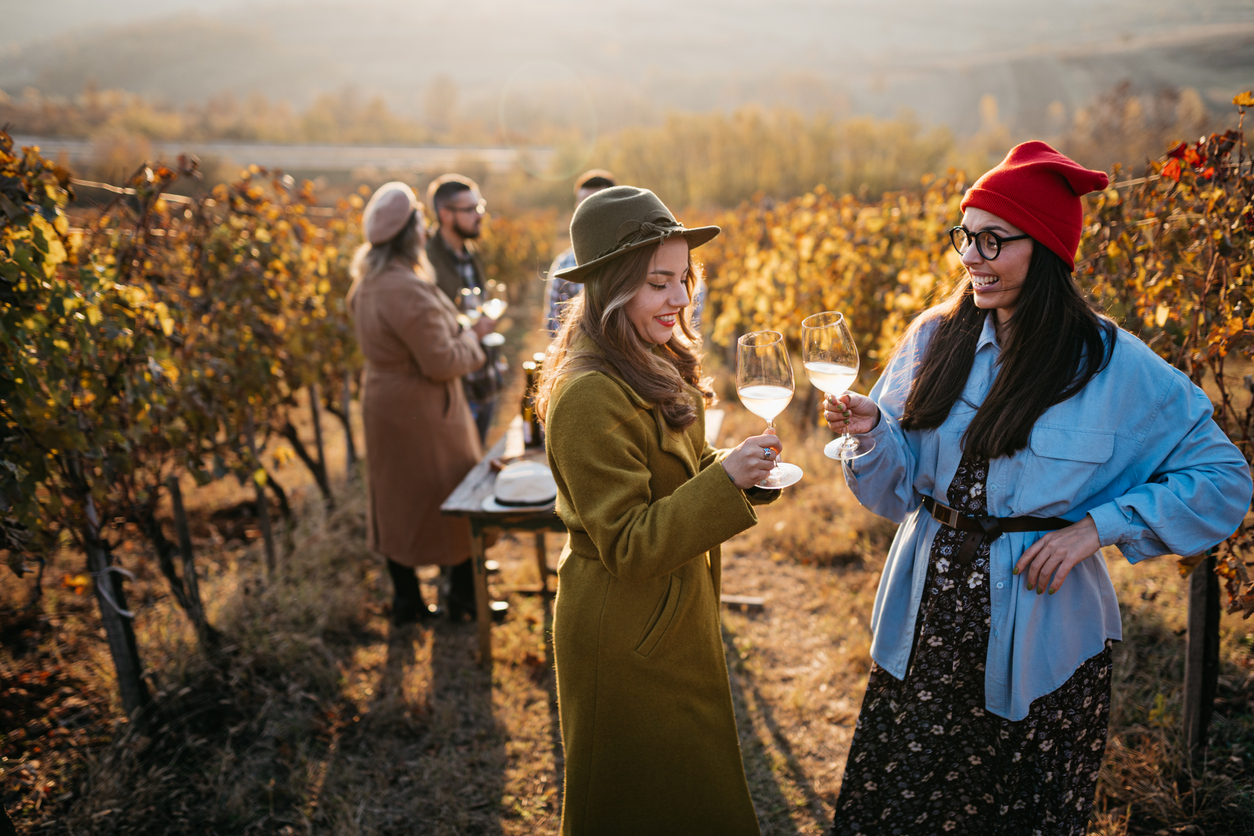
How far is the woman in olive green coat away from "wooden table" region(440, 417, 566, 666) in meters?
1.12

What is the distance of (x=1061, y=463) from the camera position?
1566 millimetres

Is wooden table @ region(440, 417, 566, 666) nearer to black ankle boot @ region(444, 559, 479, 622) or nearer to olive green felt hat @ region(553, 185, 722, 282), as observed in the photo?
black ankle boot @ region(444, 559, 479, 622)

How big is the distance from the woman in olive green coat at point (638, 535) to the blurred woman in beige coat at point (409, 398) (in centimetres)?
196

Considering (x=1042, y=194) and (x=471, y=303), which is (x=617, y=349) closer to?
(x=1042, y=194)

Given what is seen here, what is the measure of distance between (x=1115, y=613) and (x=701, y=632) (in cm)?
99

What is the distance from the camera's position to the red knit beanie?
5.04 ft

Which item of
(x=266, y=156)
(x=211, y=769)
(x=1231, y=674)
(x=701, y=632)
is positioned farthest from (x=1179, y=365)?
(x=266, y=156)

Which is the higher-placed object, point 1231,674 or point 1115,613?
point 1115,613

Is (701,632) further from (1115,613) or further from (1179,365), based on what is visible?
(1179,365)

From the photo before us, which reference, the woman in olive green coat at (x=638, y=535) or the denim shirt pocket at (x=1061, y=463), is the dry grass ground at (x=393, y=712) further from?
the denim shirt pocket at (x=1061, y=463)

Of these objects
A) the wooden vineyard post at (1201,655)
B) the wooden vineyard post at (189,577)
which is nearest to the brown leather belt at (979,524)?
the wooden vineyard post at (1201,655)

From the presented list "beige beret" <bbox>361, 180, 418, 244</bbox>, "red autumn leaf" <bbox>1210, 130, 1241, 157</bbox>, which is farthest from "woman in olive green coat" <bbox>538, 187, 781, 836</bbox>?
"beige beret" <bbox>361, 180, 418, 244</bbox>

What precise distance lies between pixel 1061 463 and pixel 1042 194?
0.59m

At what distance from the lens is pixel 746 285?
640 centimetres
